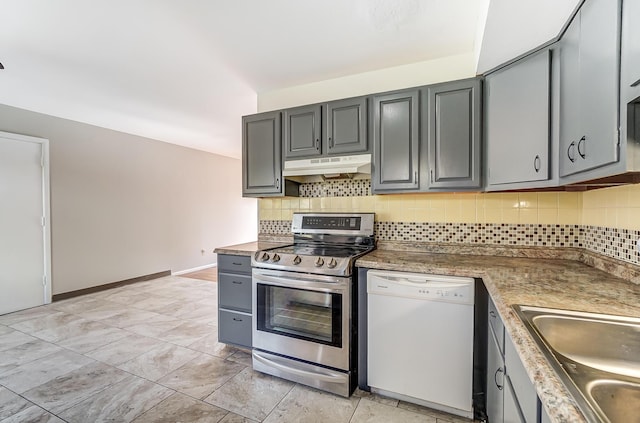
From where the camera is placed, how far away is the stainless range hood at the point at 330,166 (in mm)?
2371

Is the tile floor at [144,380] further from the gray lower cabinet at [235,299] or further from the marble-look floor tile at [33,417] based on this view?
the gray lower cabinet at [235,299]

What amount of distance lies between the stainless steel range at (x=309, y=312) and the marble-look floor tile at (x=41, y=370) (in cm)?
153

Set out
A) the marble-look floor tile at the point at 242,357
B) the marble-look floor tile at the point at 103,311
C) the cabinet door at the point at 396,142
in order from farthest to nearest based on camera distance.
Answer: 1. the marble-look floor tile at the point at 103,311
2. the marble-look floor tile at the point at 242,357
3. the cabinet door at the point at 396,142

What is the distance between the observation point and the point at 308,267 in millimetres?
2119

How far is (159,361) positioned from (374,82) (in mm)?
3088

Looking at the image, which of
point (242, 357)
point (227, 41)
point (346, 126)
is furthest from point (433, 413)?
point (227, 41)

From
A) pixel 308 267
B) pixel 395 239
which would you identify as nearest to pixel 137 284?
pixel 308 267

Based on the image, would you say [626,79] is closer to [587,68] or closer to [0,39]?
[587,68]

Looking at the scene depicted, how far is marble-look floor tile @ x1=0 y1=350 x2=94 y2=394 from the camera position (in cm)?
219

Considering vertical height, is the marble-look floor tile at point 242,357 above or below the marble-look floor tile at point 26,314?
below

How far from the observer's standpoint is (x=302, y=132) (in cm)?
266

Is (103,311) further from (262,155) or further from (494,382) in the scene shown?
(494,382)

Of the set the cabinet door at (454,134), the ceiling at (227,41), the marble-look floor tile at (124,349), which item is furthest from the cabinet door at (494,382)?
the marble-look floor tile at (124,349)

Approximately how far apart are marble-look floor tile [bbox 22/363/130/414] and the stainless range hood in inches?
82.9
